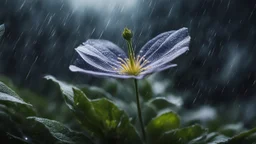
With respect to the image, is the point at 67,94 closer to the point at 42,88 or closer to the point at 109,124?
the point at 109,124

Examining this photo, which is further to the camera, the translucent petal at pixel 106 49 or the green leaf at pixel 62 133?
the translucent petal at pixel 106 49

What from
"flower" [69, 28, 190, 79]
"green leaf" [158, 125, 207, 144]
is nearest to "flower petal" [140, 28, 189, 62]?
"flower" [69, 28, 190, 79]

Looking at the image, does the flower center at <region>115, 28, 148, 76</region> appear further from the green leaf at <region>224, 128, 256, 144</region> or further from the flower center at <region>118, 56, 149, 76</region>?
the green leaf at <region>224, 128, 256, 144</region>

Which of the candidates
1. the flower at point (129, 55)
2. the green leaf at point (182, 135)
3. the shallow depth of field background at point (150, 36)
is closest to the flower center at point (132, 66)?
the flower at point (129, 55)

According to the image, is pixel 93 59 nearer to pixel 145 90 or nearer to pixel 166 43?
pixel 166 43

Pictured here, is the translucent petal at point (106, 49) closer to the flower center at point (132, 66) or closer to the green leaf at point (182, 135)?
the flower center at point (132, 66)

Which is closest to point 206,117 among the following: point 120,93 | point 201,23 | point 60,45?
point 120,93
